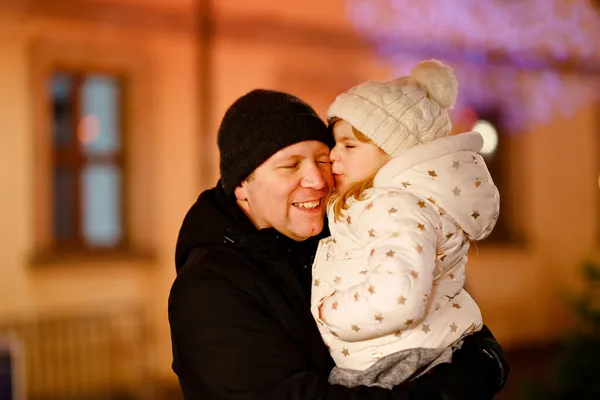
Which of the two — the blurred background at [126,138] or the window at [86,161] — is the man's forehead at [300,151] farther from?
the window at [86,161]

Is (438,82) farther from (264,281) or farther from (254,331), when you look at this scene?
(254,331)

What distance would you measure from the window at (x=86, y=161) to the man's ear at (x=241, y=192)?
19.7ft

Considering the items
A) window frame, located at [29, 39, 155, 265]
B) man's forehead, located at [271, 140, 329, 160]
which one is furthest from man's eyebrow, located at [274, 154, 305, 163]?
window frame, located at [29, 39, 155, 265]

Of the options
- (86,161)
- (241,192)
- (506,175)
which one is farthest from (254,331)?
(506,175)

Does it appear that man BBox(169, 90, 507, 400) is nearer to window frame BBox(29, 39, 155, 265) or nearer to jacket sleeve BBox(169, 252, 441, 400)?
jacket sleeve BBox(169, 252, 441, 400)

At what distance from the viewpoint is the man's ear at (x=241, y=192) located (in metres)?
2.35

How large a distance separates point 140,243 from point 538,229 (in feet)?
18.2

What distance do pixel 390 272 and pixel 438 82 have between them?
1.85 ft

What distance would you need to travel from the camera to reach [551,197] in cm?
1162

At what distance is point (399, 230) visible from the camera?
1894 mm

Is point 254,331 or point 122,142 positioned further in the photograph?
point 122,142

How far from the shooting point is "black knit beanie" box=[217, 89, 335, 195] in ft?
7.41

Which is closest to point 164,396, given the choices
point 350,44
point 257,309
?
point 350,44

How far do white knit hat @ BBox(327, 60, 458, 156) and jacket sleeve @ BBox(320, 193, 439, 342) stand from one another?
7.1 inches
